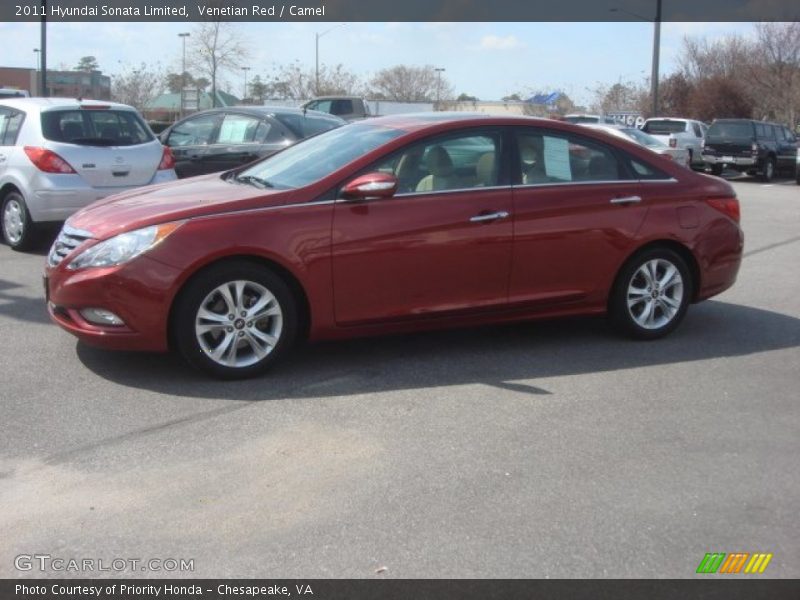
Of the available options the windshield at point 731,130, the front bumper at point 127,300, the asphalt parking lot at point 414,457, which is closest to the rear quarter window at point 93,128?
the asphalt parking lot at point 414,457

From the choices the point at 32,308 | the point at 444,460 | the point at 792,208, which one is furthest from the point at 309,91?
the point at 444,460

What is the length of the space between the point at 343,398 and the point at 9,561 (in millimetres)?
2196

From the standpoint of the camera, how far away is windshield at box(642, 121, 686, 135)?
88.1ft

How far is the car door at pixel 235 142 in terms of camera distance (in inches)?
474

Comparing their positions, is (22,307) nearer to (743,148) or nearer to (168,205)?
(168,205)

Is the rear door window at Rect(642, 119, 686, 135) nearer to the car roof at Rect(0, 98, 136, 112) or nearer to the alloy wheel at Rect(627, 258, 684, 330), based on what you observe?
the car roof at Rect(0, 98, 136, 112)

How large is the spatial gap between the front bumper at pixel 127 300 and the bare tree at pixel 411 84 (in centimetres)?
6087

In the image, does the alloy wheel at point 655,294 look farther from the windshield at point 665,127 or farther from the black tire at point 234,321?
the windshield at point 665,127

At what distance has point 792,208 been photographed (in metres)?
17.6

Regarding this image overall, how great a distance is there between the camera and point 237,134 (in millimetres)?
12281

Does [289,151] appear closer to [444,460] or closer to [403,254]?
[403,254]
